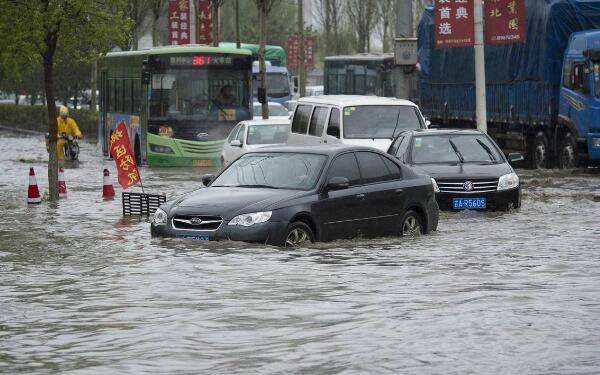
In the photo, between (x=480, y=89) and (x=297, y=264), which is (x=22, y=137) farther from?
(x=297, y=264)

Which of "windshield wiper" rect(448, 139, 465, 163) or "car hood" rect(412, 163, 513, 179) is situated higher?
"windshield wiper" rect(448, 139, 465, 163)

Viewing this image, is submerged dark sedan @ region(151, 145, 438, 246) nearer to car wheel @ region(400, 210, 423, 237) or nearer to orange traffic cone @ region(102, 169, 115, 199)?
Result: car wheel @ region(400, 210, 423, 237)

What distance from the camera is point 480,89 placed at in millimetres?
31984

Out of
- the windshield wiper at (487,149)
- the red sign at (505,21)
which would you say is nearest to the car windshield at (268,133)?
the red sign at (505,21)

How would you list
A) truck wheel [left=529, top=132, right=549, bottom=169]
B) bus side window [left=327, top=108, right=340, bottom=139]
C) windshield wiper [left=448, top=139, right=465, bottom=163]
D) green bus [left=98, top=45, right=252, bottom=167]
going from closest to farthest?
windshield wiper [left=448, top=139, right=465, bottom=163] → bus side window [left=327, top=108, right=340, bottom=139] → truck wheel [left=529, top=132, right=549, bottom=169] → green bus [left=98, top=45, right=252, bottom=167]

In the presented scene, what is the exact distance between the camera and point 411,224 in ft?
61.6

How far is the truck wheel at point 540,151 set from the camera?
36534 millimetres

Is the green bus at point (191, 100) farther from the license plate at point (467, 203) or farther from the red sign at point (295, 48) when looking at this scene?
the red sign at point (295, 48)

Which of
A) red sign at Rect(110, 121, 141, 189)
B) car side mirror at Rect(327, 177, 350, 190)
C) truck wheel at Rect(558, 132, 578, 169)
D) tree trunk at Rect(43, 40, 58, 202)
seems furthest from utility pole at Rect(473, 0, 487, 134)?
car side mirror at Rect(327, 177, 350, 190)

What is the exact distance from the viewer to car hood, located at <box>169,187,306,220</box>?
1641 centimetres

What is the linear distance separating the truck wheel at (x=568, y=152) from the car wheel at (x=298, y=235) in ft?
59.3

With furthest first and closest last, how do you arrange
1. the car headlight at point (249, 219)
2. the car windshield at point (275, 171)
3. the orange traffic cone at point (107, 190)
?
the orange traffic cone at point (107, 190), the car windshield at point (275, 171), the car headlight at point (249, 219)

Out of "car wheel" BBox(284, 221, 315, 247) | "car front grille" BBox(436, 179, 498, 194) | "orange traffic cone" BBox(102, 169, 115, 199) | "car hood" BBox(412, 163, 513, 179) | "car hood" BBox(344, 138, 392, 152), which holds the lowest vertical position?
"orange traffic cone" BBox(102, 169, 115, 199)

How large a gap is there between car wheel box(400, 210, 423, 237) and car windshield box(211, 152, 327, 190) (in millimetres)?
1435
